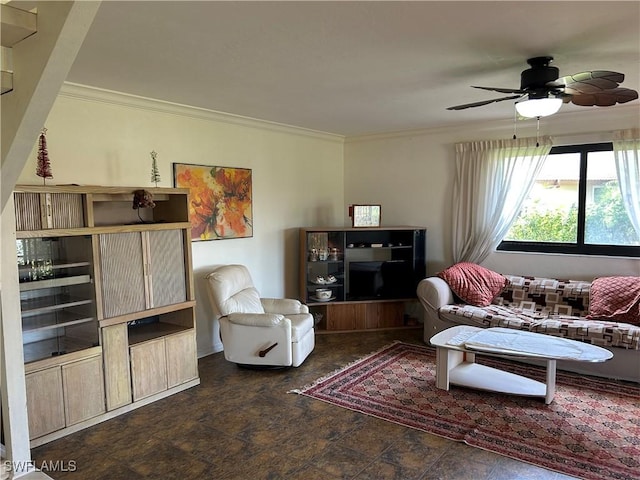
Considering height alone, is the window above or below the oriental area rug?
above

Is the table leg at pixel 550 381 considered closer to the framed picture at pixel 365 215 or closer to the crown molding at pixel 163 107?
the framed picture at pixel 365 215

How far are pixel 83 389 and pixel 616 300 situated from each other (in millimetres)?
4554

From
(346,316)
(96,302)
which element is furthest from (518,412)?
(96,302)

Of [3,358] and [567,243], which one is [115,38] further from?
[567,243]

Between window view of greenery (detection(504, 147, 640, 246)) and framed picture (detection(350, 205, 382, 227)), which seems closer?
window view of greenery (detection(504, 147, 640, 246))

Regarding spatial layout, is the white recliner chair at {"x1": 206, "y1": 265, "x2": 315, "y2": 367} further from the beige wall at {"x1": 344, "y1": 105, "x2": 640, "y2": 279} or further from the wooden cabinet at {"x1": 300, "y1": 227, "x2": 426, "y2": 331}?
the beige wall at {"x1": 344, "y1": 105, "x2": 640, "y2": 279}

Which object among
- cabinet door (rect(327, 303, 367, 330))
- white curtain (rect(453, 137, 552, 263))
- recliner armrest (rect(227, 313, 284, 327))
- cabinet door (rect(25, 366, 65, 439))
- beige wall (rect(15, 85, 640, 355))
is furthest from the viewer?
cabinet door (rect(327, 303, 367, 330))

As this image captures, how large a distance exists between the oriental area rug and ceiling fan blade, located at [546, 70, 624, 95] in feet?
7.18

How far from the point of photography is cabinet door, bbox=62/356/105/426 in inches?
120

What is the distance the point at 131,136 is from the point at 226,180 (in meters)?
1.09

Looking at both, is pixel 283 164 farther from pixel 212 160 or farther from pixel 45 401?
pixel 45 401

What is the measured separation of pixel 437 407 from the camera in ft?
Result: 11.2

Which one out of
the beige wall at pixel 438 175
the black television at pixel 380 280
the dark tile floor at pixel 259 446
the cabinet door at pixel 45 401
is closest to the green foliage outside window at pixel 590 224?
the beige wall at pixel 438 175

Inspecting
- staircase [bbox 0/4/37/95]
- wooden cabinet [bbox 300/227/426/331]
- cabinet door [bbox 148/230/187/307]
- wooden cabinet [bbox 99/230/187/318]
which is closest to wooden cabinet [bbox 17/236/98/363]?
wooden cabinet [bbox 99/230/187/318]
